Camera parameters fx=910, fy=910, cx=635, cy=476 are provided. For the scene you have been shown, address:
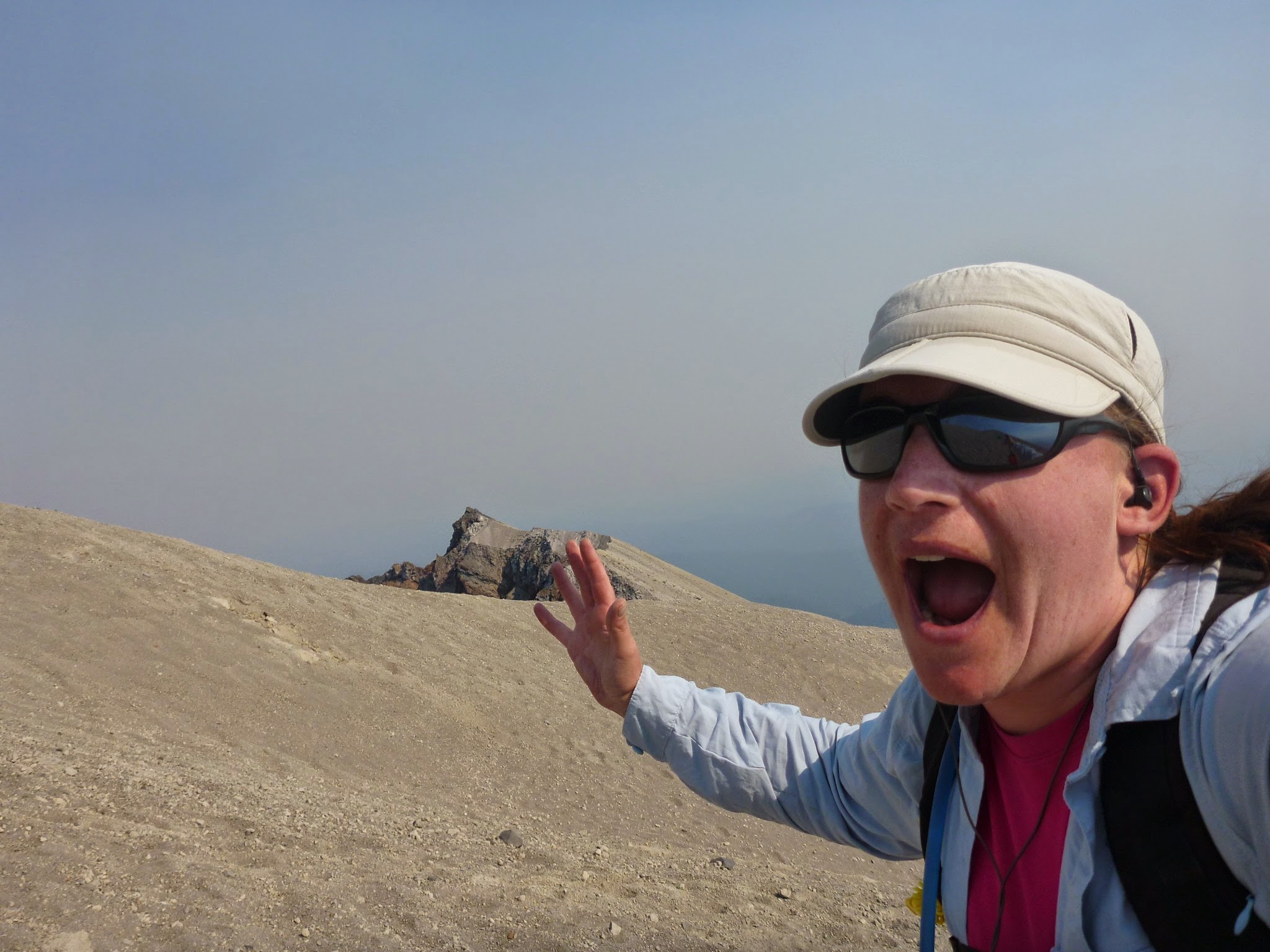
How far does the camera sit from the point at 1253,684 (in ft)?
4.40

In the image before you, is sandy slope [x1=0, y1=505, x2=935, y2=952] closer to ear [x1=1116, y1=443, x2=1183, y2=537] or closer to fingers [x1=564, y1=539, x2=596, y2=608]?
fingers [x1=564, y1=539, x2=596, y2=608]

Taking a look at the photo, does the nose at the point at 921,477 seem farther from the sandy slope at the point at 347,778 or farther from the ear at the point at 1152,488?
the sandy slope at the point at 347,778

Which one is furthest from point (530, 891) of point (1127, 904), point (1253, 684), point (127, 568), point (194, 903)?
point (127, 568)

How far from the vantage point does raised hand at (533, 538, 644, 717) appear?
8.44 feet

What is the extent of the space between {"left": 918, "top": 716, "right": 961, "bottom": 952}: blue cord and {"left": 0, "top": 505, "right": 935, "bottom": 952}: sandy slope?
126 inches

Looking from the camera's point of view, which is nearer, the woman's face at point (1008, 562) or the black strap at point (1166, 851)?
the black strap at point (1166, 851)

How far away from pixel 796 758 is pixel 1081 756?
33.8 inches

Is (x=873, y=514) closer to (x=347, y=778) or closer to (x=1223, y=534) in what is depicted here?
(x=1223, y=534)

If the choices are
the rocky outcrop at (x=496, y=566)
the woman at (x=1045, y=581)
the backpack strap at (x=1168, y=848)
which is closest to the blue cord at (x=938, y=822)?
the woman at (x=1045, y=581)

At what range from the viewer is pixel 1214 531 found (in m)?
1.79

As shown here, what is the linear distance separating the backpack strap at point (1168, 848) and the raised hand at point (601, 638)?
1277mm

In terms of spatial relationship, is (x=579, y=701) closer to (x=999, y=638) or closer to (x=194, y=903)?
(x=194, y=903)

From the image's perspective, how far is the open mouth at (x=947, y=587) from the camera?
1.79 metres

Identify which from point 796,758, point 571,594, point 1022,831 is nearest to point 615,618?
point 571,594
